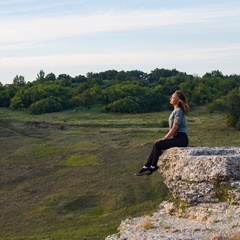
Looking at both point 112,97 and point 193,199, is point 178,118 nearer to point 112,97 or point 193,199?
point 193,199

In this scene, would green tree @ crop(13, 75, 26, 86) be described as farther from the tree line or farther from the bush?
the bush

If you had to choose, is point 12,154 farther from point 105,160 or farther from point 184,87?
point 184,87

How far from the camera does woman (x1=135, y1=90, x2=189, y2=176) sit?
10.4 m

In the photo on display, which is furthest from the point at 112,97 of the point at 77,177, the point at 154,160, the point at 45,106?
the point at 154,160

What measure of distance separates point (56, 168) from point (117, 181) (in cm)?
521

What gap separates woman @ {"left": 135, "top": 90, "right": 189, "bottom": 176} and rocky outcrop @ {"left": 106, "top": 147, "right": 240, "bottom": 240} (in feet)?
0.61

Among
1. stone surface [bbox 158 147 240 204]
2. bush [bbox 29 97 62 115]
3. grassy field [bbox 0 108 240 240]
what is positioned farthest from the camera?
bush [bbox 29 97 62 115]

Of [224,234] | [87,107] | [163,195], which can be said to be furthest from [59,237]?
[87,107]

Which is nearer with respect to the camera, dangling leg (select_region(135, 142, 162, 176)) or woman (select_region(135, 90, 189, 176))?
woman (select_region(135, 90, 189, 176))

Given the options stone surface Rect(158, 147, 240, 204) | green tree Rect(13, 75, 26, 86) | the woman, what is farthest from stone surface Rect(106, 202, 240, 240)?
green tree Rect(13, 75, 26, 86)

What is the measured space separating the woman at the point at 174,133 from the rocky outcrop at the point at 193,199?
186mm

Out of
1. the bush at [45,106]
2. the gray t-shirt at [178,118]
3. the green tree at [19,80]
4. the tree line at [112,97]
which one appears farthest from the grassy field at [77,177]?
the green tree at [19,80]

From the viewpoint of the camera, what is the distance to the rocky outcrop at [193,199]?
8.90 m

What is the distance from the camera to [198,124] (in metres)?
48.9
